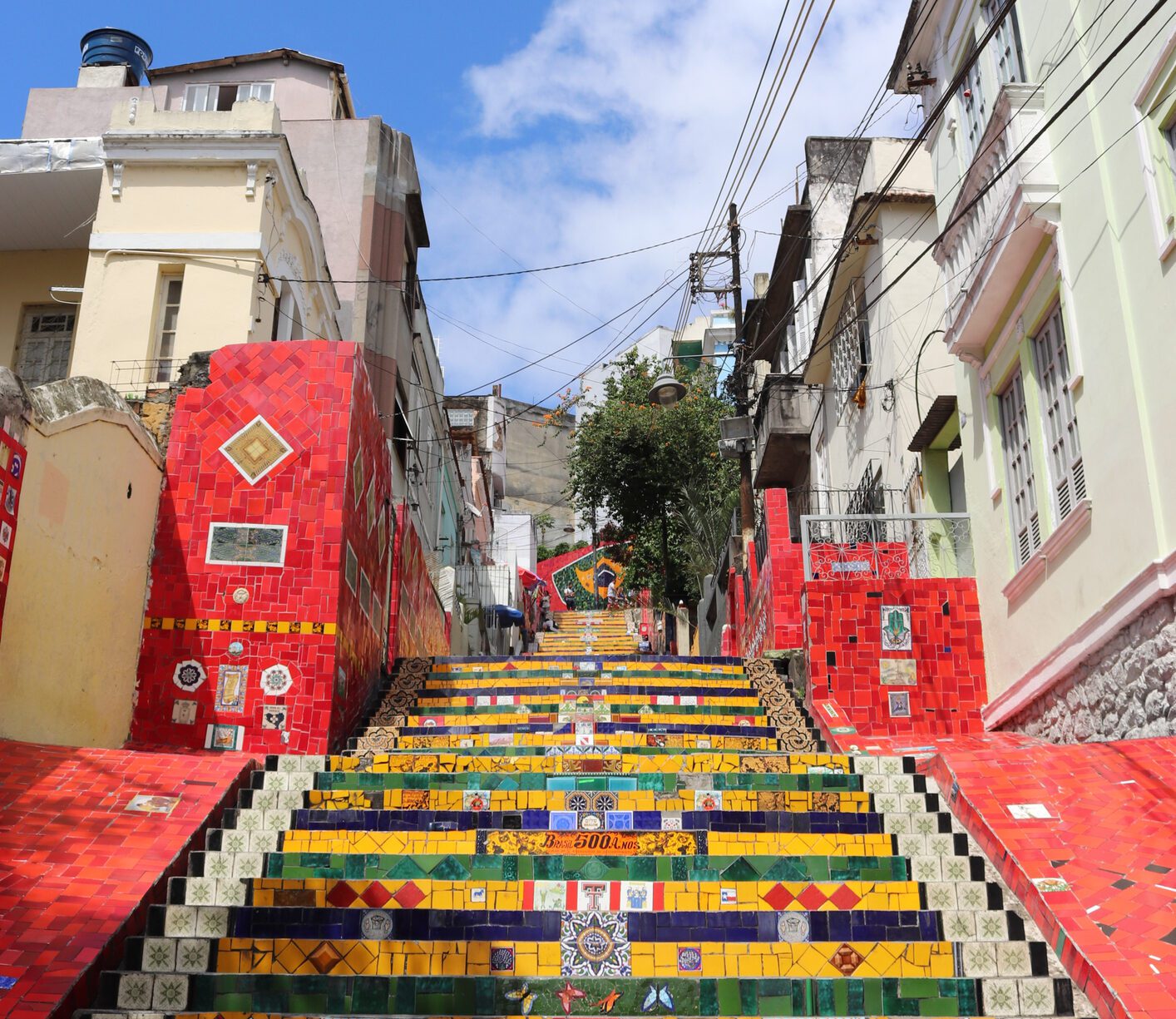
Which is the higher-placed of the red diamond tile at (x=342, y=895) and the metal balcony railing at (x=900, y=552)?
the metal balcony railing at (x=900, y=552)

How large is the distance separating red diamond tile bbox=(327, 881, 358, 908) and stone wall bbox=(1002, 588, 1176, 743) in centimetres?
504

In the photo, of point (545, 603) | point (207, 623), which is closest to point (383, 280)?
point (207, 623)

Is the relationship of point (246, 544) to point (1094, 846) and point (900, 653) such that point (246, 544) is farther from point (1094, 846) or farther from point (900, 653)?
point (1094, 846)

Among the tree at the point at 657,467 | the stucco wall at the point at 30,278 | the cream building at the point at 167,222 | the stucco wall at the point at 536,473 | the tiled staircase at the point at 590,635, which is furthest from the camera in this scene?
the stucco wall at the point at 536,473

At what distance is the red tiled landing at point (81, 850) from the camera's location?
5801mm

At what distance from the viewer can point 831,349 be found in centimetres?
1980

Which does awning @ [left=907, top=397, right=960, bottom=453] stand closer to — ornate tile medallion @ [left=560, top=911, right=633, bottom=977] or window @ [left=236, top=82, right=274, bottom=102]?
ornate tile medallion @ [left=560, top=911, right=633, bottom=977]

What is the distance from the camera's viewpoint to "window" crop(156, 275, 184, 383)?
14.3 meters

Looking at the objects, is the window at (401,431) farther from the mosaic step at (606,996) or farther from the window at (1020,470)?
the mosaic step at (606,996)

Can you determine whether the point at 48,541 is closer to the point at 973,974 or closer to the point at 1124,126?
the point at 973,974

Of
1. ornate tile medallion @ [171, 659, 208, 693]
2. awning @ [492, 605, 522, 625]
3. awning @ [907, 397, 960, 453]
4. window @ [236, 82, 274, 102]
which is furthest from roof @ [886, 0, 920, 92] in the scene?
awning @ [492, 605, 522, 625]

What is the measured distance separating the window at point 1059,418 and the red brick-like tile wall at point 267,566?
579 cm

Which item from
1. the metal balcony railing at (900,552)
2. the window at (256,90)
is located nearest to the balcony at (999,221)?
the metal balcony railing at (900,552)

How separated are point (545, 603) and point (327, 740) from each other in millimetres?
34767
